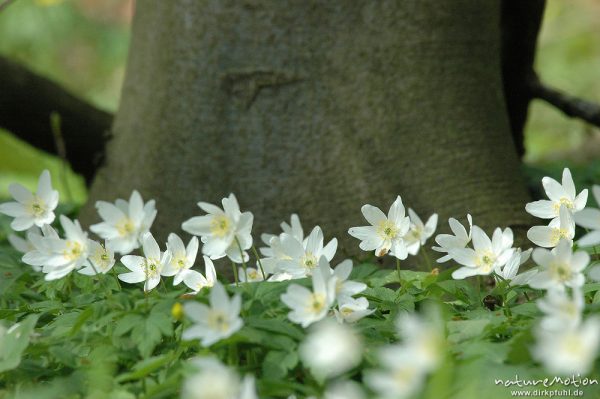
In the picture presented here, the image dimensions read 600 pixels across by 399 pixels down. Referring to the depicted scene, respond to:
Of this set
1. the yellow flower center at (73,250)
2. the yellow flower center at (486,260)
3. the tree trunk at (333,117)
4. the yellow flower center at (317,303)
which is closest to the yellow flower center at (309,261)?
the yellow flower center at (317,303)

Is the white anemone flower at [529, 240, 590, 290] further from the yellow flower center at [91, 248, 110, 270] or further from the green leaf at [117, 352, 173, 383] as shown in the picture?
the yellow flower center at [91, 248, 110, 270]

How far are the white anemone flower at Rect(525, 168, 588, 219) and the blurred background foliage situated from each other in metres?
4.51

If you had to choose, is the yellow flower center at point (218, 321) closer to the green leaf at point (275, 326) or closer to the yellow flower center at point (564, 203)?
the green leaf at point (275, 326)

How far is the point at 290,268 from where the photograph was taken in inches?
54.4

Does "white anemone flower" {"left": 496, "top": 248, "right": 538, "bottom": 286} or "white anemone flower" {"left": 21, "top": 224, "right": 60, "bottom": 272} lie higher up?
"white anemone flower" {"left": 21, "top": 224, "right": 60, "bottom": 272}

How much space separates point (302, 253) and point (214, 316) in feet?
1.10

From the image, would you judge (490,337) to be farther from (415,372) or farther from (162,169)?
(162,169)

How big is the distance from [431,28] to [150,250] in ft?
3.95

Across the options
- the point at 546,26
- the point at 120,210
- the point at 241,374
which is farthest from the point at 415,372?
the point at 546,26

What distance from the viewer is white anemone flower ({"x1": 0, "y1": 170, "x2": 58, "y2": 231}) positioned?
1.43 metres

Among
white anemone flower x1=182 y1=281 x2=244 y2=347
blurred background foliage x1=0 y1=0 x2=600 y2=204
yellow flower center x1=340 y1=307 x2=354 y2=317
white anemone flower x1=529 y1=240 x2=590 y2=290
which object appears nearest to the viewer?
white anemone flower x1=182 y1=281 x2=244 y2=347

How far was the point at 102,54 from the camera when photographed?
898cm

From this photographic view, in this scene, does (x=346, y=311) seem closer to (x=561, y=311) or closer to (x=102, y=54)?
(x=561, y=311)

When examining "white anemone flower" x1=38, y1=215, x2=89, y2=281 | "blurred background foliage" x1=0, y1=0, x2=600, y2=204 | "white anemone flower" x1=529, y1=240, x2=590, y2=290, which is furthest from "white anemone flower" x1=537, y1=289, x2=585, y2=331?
"blurred background foliage" x1=0, y1=0, x2=600, y2=204
